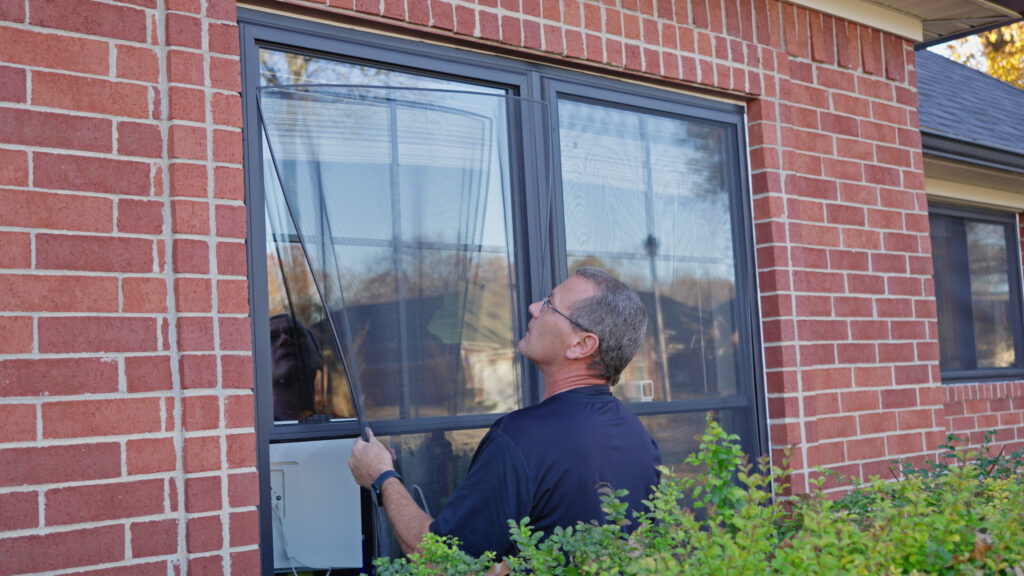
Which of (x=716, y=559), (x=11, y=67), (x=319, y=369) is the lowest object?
(x=716, y=559)

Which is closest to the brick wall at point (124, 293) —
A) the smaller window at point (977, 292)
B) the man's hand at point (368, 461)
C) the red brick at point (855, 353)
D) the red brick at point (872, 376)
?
the man's hand at point (368, 461)

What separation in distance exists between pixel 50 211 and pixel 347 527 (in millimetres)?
1350

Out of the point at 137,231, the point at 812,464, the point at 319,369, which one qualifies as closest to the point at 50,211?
the point at 137,231

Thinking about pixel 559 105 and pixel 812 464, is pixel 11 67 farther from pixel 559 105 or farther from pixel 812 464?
pixel 812 464

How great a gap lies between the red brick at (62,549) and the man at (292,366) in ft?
2.05

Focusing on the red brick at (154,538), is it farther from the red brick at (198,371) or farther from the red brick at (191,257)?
the red brick at (191,257)

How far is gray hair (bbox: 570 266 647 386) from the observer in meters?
3.03

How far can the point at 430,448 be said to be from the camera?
3.34 metres

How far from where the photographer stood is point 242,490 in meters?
2.77

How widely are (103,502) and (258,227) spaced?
3.01 ft

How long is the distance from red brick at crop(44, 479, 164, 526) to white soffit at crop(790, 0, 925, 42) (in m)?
3.47

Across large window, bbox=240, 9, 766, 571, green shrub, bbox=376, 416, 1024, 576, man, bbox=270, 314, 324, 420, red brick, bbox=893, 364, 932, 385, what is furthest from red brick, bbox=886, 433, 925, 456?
man, bbox=270, 314, 324, 420

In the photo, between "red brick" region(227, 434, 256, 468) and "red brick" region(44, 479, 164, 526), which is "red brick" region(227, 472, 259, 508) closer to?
"red brick" region(227, 434, 256, 468)

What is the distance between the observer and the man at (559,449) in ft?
8.64
